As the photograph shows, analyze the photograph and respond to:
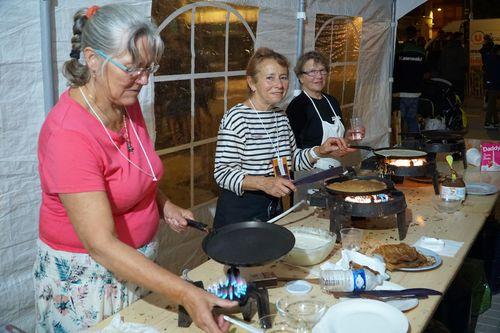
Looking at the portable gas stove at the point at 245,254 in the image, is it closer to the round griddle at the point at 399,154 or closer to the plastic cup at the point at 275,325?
the plastic cup at the point at 275,325

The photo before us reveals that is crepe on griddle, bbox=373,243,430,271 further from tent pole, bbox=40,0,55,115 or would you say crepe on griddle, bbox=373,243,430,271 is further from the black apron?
tent pole, bbox=40,0,55,115

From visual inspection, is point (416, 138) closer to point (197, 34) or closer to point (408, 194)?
point (408, 194)

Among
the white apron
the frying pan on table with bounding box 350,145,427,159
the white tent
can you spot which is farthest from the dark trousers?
the white tent

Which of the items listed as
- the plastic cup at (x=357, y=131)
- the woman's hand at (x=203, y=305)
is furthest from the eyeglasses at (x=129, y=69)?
the plastic cup at (x=357, y=131)

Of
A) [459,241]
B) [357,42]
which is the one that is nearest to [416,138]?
[459,241]

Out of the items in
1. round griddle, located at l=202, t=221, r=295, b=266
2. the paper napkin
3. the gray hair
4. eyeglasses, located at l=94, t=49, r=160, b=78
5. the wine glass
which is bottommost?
the paper napkin

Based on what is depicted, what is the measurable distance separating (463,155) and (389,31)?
10.4 ft

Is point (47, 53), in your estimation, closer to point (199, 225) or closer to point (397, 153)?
point (199, 225)

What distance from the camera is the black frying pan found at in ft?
5.61

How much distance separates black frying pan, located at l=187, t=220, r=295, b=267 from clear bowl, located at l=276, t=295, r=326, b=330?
0.17 meters

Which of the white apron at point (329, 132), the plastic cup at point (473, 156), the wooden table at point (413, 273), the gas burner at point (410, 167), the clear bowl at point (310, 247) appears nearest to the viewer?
the wooden table at point (413, 273)

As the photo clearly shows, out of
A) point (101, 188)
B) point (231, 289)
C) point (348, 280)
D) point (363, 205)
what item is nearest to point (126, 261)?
point (101, 188)

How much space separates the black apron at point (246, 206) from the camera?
290 centimetres

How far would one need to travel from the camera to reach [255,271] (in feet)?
6.87
